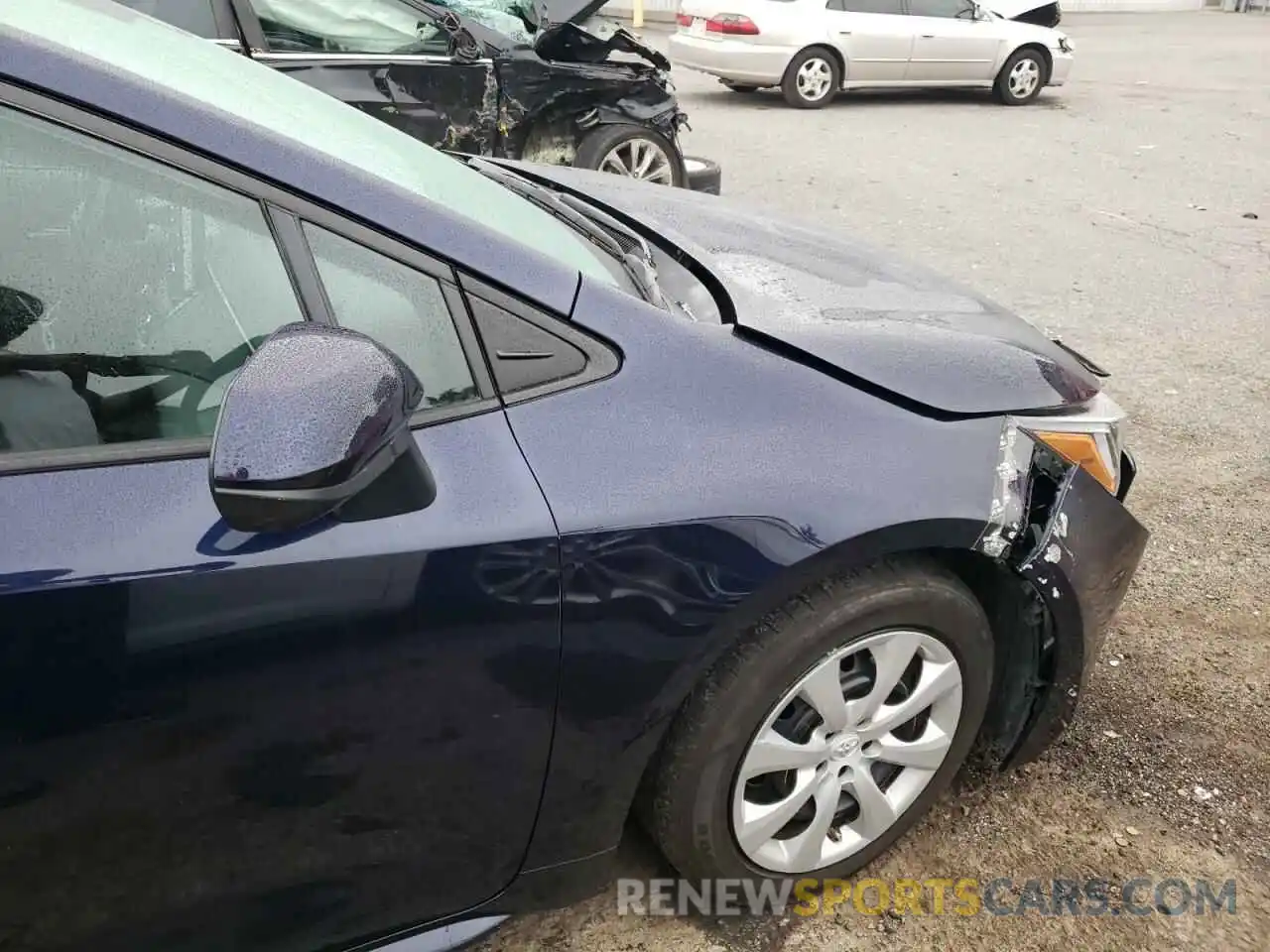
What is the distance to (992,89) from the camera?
1262 cm

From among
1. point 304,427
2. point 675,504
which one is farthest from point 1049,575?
point 304,427

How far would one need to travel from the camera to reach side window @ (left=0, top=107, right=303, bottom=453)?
1.32 m

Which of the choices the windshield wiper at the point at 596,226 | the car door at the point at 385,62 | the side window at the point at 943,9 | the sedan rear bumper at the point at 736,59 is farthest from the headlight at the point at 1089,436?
the side window at the point at 943,9

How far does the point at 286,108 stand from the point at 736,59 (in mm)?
10583

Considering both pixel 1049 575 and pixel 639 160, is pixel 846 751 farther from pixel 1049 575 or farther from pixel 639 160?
pixel 639 160

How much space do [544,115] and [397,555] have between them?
493 cm

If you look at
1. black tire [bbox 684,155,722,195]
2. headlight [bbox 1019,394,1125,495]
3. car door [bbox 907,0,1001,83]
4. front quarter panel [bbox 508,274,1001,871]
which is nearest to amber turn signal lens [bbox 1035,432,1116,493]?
headlight [bbox 1019,394,1125,495]

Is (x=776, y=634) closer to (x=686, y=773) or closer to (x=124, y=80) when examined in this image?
(x=686, y=773)

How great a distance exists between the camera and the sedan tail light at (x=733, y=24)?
11.3 meters

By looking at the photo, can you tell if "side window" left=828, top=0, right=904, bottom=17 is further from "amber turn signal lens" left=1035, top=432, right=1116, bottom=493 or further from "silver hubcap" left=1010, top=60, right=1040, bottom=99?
"amber turn signal lens" left=1035, top=432, right=1116, bottom=493

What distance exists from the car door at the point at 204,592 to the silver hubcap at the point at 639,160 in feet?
15.9

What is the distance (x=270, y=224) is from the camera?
1404mm

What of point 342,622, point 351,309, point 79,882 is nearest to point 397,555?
point 342,622

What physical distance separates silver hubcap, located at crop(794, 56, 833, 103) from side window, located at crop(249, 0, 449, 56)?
22.9 ft
